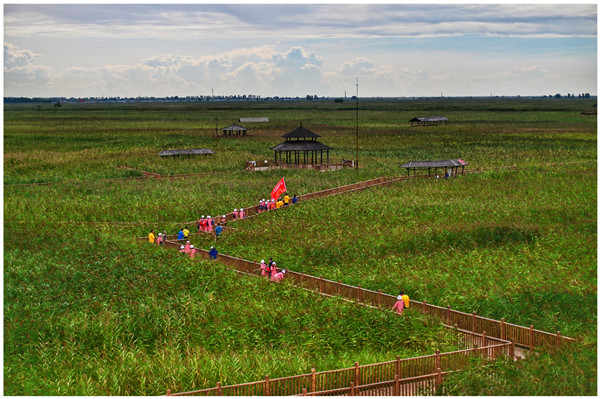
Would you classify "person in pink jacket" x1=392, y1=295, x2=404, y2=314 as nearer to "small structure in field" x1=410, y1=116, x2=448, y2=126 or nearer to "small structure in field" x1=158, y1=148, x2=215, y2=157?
"small structure in field" x1=158, y1=148, x2=215, y2=157

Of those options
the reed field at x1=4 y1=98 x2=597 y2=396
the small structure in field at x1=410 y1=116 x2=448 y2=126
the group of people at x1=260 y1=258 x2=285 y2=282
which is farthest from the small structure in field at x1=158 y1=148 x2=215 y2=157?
the small structure in field at x1=410 y1=116 x2=448 y2=126

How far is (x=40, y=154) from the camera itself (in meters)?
79.8

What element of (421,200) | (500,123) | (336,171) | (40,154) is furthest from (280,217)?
(500,123)

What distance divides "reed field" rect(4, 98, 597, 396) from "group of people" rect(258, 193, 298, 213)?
78cm

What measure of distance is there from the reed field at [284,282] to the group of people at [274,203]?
0.78 metres

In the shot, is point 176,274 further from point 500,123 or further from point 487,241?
point 500,123

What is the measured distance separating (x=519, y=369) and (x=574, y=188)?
112 ft

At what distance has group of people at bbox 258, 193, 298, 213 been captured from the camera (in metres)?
42.9

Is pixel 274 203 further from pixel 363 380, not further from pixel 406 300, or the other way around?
pixel 363 380

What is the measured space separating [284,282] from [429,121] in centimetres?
11359

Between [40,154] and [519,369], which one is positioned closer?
[519,369]

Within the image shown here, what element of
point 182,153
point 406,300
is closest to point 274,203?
point 406,300

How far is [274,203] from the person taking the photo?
4403 cm

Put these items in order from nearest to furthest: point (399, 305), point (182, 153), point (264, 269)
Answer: point (399, 305) → point (264, 269) → point (182, 153)
